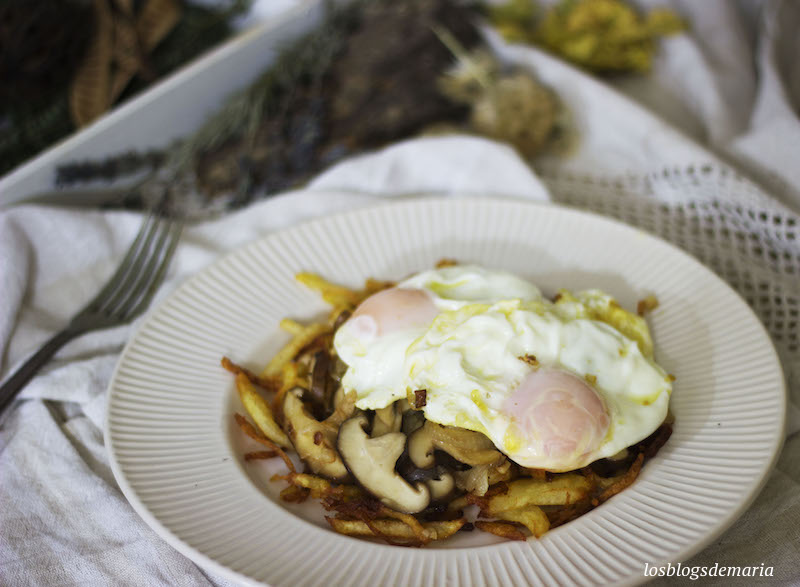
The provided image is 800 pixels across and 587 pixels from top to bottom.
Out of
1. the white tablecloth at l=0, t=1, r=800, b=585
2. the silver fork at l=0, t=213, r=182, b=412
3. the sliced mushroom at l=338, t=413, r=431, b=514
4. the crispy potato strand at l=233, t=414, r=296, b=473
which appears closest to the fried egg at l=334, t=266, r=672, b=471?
the sliced mushroom at l=338, t=413, r=431, b=514

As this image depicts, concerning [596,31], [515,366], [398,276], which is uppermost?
[596,31]

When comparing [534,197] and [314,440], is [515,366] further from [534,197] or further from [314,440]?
[534,197]

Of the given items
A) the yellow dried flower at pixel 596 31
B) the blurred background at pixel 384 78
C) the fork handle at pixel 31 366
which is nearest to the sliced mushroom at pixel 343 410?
the fork handle at pixel 31 366

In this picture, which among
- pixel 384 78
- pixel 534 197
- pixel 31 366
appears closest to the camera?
pixel 31 366

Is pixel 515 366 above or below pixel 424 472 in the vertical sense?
above

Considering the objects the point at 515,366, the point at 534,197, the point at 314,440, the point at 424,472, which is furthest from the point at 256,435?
the point at 534,197

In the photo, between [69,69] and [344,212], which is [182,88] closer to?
[69,69]

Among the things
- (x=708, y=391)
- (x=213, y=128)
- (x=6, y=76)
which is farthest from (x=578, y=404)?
(x=6, y=76)

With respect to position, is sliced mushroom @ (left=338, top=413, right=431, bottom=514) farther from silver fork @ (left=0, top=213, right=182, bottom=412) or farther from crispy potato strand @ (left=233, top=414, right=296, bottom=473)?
silver fork @ (left=0, top=213, right=182, bottom=412)
